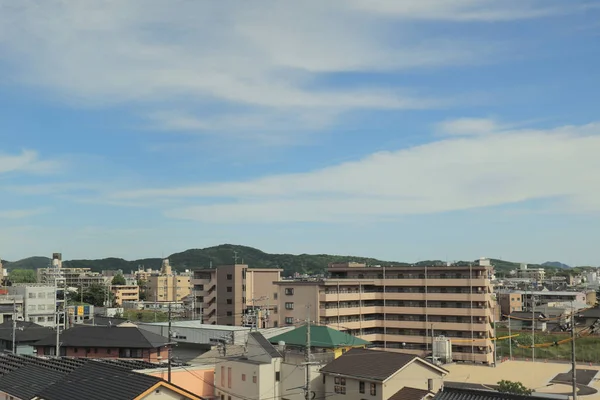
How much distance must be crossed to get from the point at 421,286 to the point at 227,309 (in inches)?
1203

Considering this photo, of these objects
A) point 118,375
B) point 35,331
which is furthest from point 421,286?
point 118,375

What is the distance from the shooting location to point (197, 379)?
111 feet

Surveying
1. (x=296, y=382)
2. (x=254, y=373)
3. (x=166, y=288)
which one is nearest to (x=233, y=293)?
(x=254, y=373)

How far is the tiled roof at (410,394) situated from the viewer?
27667 millimetres

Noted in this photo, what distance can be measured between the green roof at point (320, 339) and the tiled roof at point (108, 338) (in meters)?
10.9

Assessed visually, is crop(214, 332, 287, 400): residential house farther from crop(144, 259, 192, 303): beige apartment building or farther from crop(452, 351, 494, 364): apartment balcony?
crop(144, 259, 192, 303): beige apartment building

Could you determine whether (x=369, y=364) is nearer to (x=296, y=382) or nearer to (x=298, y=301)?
(x=296, y=382)

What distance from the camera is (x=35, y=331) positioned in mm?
53969

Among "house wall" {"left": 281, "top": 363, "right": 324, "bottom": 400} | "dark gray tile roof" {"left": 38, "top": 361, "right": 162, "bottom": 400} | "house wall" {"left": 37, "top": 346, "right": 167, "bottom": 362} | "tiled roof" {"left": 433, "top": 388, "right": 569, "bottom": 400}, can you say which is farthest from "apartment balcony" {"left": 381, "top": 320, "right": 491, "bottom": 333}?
"dark gray tile roof" {"left": 38, "top": 361, "right": 162, "bottom": 400}

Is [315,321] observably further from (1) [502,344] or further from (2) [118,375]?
(2) [118,375]

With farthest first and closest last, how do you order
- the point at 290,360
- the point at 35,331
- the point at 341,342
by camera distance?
the point at 35,331
the point at 341,342
the point at 290,360

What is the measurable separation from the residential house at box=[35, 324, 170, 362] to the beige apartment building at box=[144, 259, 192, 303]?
110011 mm

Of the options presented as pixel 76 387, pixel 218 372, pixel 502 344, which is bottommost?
pixel 502 344

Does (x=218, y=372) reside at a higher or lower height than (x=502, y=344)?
higher
